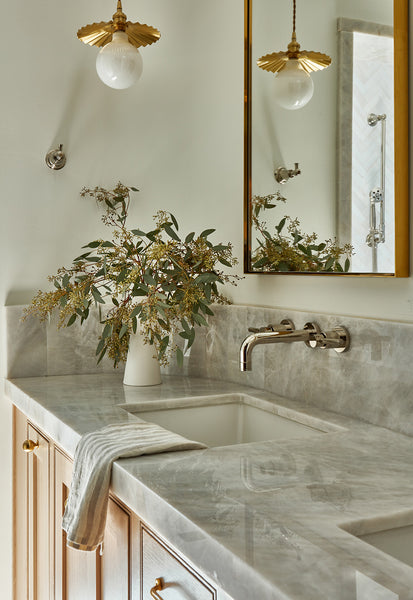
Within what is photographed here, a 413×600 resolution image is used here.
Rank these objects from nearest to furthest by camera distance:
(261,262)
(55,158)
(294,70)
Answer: (294,70), (261,262), (55,158)

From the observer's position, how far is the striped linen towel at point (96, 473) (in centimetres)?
103

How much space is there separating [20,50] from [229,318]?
1015mm

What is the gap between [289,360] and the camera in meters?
1.58

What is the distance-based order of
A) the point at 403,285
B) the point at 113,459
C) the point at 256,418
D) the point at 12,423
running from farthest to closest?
the point at 12,423 → the point at 256,418 → the point at 403,285 → the point at 113,459

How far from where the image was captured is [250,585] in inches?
24.7

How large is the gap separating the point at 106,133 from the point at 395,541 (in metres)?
1.56

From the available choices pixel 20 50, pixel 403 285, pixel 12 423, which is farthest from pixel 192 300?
pixel 20 50

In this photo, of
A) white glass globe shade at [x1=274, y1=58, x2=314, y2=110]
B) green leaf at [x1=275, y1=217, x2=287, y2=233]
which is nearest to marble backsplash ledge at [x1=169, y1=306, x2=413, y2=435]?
green leaf at [x1=275, y1=217, x2=287, y2=233]

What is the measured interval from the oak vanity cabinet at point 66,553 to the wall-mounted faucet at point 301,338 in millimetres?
415

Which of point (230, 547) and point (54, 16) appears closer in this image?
point (230, 547)

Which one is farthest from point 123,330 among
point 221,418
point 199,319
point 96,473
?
point 96,473

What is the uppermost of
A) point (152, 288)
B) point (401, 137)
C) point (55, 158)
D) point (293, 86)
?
point (293, 86)

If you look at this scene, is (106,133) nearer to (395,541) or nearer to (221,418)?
(221,418)

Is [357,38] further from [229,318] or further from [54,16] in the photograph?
[54,16]
